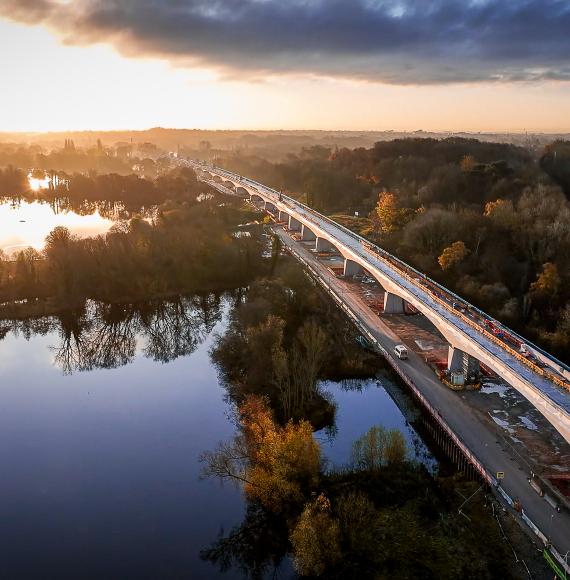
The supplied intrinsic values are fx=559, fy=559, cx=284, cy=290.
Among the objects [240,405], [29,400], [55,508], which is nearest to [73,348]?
[29,400]

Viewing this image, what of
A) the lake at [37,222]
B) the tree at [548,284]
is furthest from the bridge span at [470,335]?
the lake at [37,222]

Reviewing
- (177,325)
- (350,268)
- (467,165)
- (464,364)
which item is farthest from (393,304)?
(467,165)

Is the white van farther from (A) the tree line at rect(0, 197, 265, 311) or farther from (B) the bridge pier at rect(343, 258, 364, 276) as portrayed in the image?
(A) the tree line at rect(0, 197, 265, 311)

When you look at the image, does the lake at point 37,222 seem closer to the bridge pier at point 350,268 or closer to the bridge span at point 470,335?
the bridge pier at point 350,268

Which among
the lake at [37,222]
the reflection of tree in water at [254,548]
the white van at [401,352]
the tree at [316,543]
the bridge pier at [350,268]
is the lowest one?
the reflection of tree in water at [254,548]

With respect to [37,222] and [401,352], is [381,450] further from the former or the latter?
[37,222]
